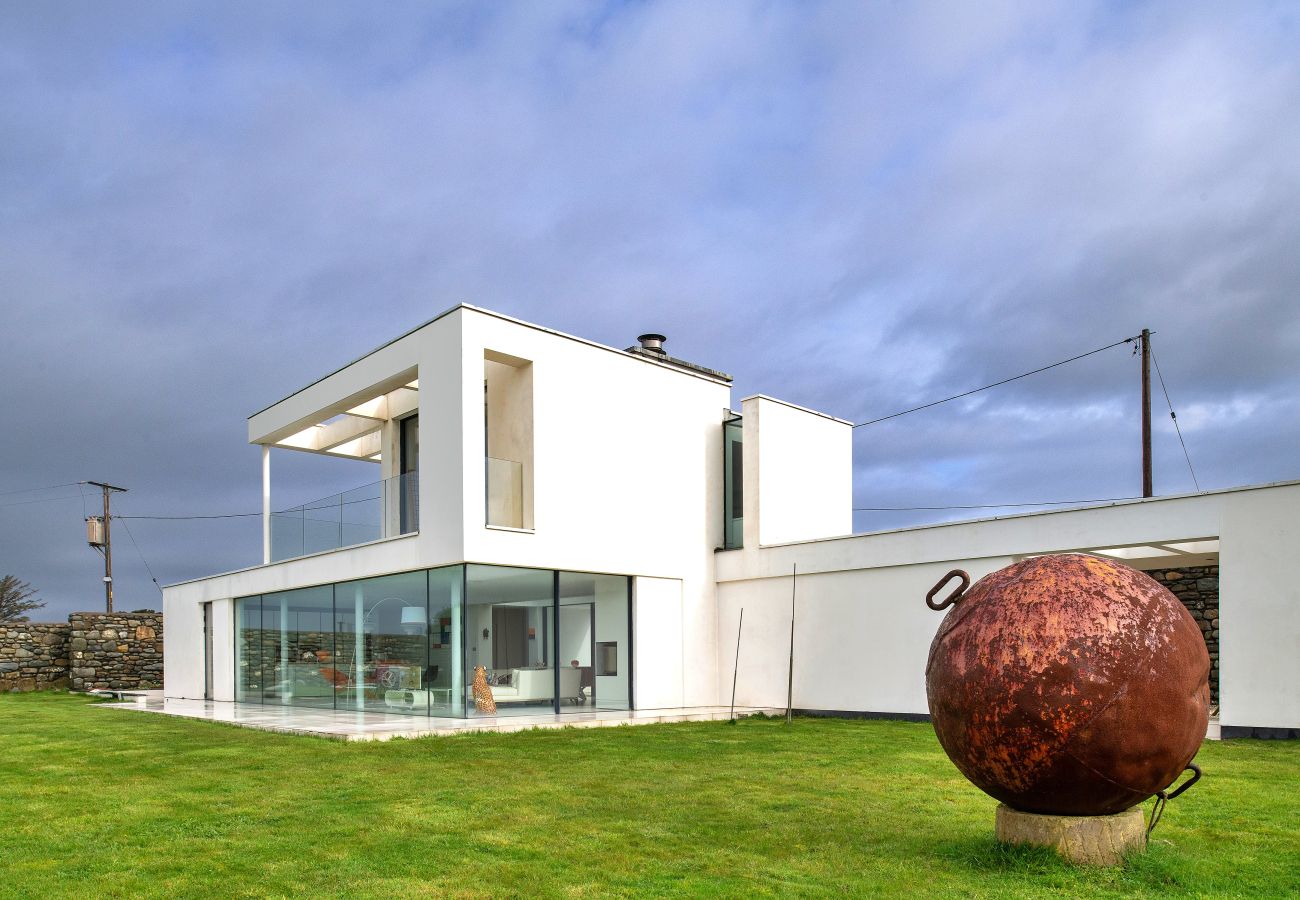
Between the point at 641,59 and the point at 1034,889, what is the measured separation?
34.2 ft

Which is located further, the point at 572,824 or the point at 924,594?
the point at 924,594

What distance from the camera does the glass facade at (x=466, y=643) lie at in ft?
57.6

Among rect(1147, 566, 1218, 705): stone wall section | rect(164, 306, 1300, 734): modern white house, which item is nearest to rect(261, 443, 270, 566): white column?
rect(164, 306, 1300, 734): modern white house

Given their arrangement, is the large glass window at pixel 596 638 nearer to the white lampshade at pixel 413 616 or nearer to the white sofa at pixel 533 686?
the white sofa at pixel 533 686

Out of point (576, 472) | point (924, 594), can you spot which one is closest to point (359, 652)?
point (576, 472)

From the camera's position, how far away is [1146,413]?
2131cm

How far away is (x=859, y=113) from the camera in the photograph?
13609mm

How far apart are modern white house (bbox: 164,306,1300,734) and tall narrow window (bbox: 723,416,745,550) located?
5cm

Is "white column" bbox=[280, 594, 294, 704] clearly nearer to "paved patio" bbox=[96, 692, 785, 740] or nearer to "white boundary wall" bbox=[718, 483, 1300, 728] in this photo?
"paved patio" bbox=[96, 692, 785, 740]

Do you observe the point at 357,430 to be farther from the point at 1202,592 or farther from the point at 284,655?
the point at 1202,592

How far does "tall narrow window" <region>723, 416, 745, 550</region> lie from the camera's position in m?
21.9

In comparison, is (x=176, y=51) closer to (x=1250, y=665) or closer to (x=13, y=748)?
(x=13, y=748)

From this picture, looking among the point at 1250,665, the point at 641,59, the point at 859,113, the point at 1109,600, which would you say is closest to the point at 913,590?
the point at 1250,665

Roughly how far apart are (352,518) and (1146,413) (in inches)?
672
